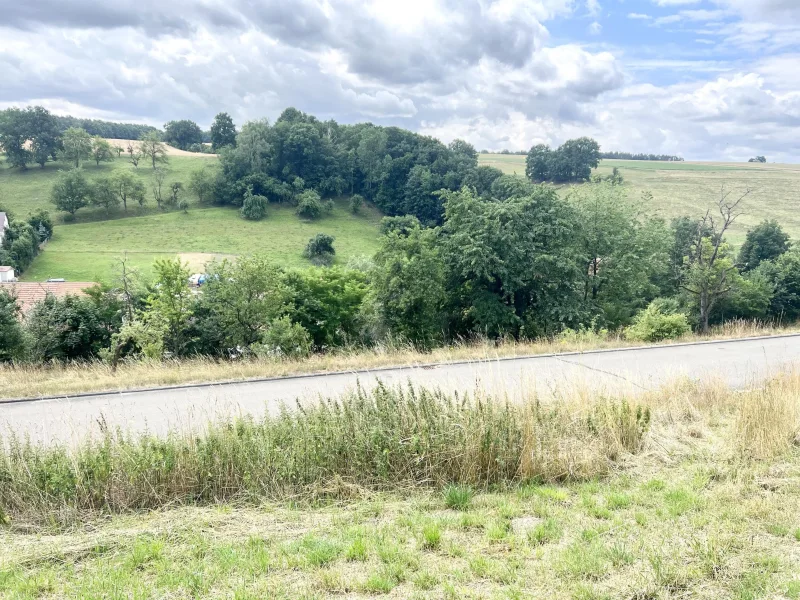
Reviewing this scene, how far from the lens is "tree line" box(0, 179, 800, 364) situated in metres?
20.4

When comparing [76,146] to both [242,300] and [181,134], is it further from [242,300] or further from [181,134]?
[242,300]

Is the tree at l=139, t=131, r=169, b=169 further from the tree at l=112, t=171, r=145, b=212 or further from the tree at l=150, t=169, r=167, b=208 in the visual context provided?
the tree at l=112, t=171, r=145, b=212

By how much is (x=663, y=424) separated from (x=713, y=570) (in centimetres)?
319

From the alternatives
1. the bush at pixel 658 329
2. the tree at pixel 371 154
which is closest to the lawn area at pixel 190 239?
the tree at pixel 371 154

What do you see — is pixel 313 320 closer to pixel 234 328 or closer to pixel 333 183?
pixel 234 328

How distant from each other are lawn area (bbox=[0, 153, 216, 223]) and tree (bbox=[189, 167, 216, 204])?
53.0 inches

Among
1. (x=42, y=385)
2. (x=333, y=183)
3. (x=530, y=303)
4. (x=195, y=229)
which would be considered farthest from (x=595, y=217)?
(x=333, y=183)

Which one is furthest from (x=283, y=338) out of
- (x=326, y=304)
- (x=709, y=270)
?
(x=709, y=270)

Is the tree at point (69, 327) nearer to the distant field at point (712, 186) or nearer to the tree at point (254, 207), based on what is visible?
the distant field at point (712, 186)

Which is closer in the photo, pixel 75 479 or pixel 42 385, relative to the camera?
pixel 75 479

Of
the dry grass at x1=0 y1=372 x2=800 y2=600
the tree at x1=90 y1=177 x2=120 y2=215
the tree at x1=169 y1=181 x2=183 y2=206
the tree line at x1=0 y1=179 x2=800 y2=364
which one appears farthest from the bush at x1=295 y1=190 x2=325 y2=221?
the dry grass at x1=0 y1=372 x2=800 y2=600

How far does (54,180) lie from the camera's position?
8450 cm

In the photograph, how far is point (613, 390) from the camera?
717 cm

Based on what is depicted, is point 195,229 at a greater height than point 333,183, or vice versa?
point 333,183
